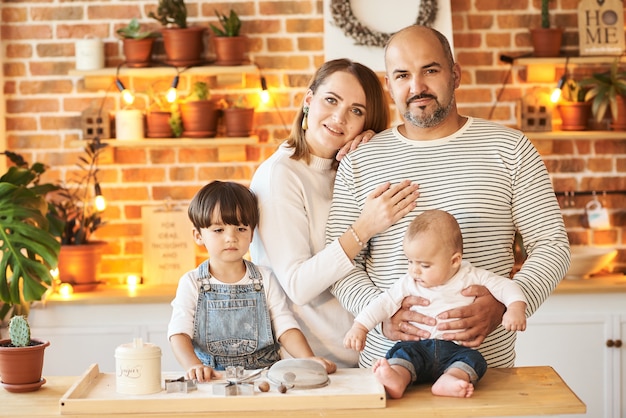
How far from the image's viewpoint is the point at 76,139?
4.76 metres

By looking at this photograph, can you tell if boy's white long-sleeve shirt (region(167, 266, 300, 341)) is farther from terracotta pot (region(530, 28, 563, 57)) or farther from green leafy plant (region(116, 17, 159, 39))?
terracotta pot (region(530, 28, 563, 57))

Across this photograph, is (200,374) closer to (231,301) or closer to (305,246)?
(231,301)

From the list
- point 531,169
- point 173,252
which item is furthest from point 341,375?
point 173,252

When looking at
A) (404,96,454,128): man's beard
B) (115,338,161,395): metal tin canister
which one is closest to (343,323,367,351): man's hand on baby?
(115,338,161,395): metal tin canister

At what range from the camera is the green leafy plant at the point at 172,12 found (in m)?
4.49

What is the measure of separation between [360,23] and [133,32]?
1.11 meters

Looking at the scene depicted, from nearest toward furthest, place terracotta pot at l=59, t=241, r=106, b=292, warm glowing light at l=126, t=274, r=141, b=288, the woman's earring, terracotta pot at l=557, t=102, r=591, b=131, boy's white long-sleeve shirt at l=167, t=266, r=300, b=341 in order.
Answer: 1. boy's white long-sleeve shirt at l=167, t=266, r=300, b=341
2. the woman's earring
3. terracotta pot at l=59, t=241, r=106, b=292
4. warm glowing light at l=126, t=274, r=141, b=288
5. terracotta pot at l=557, t=102, r=591, b=131

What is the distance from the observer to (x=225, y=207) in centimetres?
254

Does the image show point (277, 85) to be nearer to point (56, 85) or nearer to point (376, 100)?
point (56, 85)

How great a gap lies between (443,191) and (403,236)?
0.52 feet

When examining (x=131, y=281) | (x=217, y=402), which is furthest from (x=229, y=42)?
(x=217, y=402)

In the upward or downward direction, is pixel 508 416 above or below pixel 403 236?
below

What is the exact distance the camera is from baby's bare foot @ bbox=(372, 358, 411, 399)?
2039 mm

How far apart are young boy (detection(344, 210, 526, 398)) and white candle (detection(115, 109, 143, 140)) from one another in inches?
99.9
